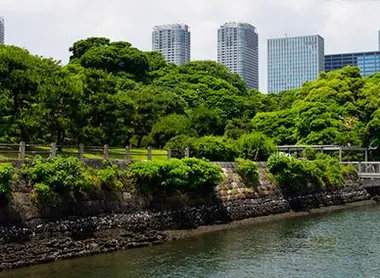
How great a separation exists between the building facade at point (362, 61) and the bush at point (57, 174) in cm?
15888

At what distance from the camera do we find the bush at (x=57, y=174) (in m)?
22.9

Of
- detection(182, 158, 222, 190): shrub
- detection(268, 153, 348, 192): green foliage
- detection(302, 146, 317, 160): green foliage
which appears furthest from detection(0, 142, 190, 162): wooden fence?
detection(302, 146, 317, 160): green foliage

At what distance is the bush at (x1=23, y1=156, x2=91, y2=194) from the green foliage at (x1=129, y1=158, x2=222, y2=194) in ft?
14.1

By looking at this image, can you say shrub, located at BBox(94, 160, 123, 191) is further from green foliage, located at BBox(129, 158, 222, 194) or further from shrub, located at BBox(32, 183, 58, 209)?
shrub, located at BBox(32, 183, 58, 209)

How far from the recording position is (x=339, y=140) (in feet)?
170

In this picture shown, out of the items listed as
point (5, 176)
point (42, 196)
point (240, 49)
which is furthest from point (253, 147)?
point (240, 49)

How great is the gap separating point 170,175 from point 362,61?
542 feet

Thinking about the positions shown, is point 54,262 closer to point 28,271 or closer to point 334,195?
point 28,271

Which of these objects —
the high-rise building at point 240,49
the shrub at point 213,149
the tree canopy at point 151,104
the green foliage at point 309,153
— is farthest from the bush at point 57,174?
the high-rise building at point 240,49

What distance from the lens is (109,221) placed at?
25.1m

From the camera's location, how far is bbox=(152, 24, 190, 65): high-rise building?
152250 mm

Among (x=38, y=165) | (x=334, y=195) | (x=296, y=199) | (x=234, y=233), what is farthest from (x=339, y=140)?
(x=38, y=165)

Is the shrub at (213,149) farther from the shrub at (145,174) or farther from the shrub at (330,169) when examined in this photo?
the shrub at (145,174)

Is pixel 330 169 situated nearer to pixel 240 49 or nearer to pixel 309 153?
pixel 309 153
